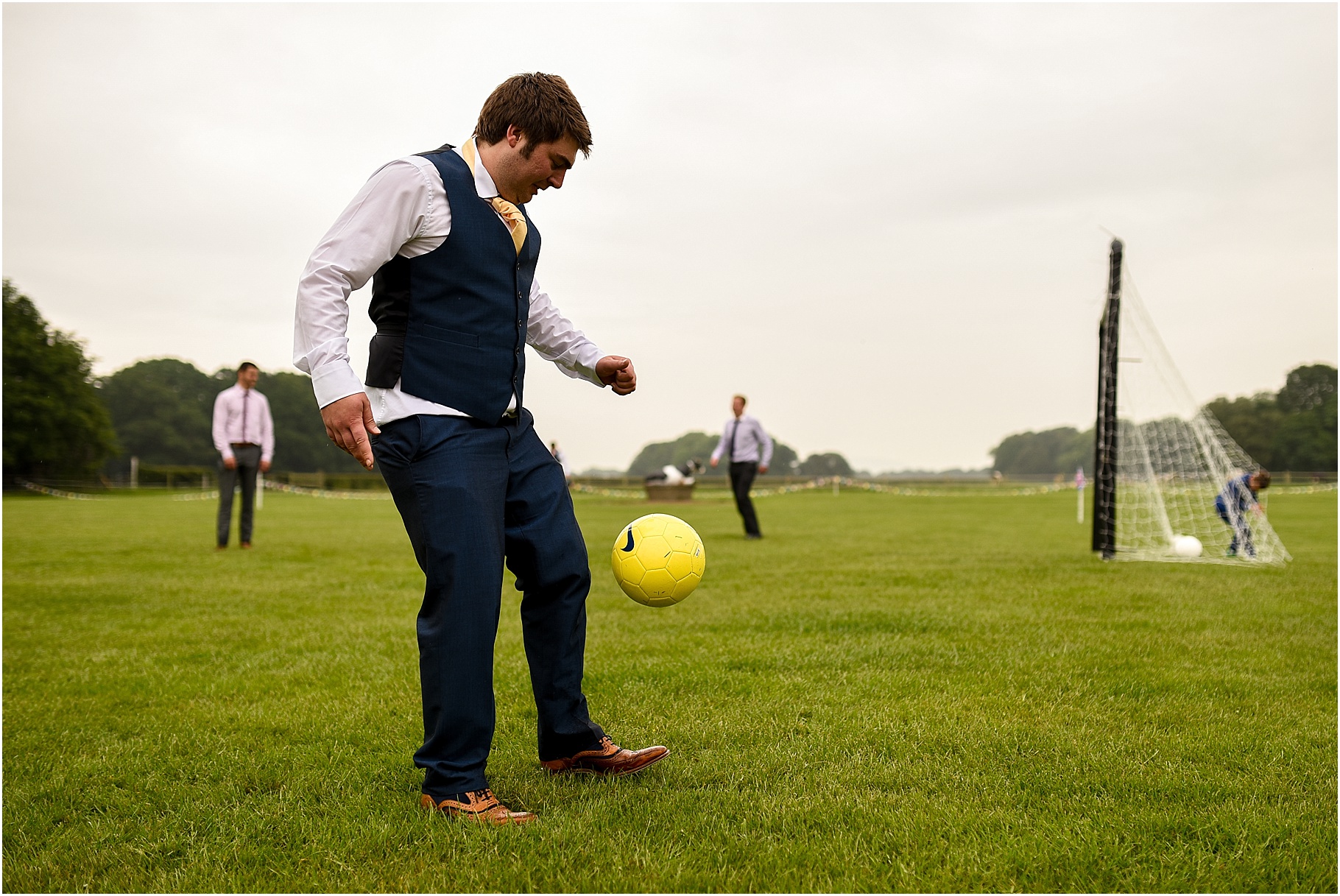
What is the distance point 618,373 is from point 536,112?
1.10 metres

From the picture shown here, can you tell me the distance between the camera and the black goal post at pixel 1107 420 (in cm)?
1195

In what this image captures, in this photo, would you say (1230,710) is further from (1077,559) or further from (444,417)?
(1077,559)

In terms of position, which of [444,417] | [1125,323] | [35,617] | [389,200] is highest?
[1125,323]

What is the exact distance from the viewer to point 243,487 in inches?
503

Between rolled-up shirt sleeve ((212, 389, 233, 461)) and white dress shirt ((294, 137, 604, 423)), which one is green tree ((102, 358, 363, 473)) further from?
white dress shirt ((294, 137, 604, 423))

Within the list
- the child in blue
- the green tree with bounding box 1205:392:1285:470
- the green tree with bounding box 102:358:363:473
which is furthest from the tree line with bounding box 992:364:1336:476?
the green tree with bounding box 102:358:363:473

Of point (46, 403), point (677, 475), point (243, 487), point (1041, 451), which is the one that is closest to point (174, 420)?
point (46, 403)

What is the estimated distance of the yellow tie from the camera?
3236mm

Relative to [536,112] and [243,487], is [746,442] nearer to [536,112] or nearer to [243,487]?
[243,487]

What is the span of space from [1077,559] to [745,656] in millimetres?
7623

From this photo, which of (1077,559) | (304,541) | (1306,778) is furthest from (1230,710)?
(304,541)

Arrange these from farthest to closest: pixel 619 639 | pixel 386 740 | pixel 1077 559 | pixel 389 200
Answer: pixel 1077 559, pixel 619 639, pixel 386 740, pixel 389 200

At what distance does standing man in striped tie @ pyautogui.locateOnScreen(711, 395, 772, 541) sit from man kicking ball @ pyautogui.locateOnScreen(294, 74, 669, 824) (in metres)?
11.9

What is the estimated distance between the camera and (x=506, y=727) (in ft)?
14.1
